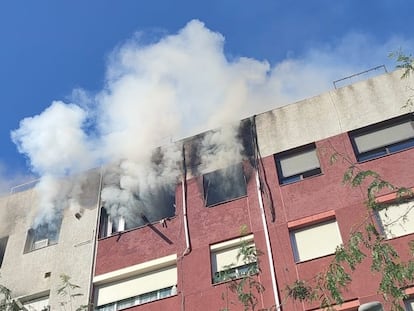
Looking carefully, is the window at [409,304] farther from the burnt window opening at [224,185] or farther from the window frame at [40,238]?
the window frame at [40,238]

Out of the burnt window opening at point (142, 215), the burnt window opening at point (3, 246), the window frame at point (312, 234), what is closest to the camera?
the window frame at point (312, 234)

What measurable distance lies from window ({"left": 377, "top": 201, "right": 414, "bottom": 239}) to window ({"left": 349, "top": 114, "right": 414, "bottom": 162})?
72.9 inches

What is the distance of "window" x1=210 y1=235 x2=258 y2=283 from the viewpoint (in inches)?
502

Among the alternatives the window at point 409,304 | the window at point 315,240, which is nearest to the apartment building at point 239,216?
the window at point 315,240

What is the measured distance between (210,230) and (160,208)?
212 centimetres

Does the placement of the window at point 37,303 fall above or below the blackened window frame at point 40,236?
below

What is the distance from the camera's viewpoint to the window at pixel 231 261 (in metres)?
12.7

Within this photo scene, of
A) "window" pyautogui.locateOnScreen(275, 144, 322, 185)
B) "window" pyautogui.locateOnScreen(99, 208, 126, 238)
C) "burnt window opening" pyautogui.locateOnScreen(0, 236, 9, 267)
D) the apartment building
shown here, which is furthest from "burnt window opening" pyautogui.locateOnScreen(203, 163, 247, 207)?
"burnt window opening" pyautogui.locateOnScreen(0, 236, 9, 267)

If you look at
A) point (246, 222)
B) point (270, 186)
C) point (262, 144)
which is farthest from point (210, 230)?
point (262, 144)

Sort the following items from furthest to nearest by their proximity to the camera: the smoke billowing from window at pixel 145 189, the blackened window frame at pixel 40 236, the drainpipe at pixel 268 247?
the blackened window frame at pixel 40 236 → the smoke billowing from window at pixel 145 189 → the drainpipe at pixel 268 247

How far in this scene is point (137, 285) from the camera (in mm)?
13984

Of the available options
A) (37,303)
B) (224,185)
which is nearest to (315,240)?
(224,185)

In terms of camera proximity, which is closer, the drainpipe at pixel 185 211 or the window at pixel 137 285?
the window at pixel 137 285

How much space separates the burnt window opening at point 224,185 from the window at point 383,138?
3.09 meters
